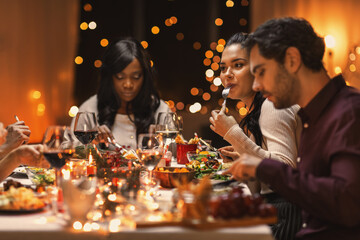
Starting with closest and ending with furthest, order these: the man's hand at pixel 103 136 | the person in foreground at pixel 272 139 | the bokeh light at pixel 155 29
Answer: the person in foreground at pixel 272 139 < the man's hand at pixel 103 136 < the bokeh light at pixel 155 29

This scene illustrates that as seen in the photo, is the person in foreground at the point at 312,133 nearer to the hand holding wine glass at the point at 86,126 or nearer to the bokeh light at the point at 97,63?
the hand holding wine glass at the point at 86,126

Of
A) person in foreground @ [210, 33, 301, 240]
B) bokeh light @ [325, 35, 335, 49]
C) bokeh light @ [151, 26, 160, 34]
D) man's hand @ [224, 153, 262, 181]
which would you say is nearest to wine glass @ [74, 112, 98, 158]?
person in foreground @ [210, 33, 301, 240]

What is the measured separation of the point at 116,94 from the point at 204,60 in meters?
1.48

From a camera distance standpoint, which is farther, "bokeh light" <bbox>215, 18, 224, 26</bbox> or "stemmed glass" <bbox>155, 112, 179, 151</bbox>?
"bokeh light" <bbox>215, 18, 224, 26</bbox>

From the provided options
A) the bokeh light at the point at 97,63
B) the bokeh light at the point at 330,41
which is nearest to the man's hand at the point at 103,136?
the bokeh light at the point at 97,63

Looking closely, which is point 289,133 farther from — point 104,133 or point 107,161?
point 104,133

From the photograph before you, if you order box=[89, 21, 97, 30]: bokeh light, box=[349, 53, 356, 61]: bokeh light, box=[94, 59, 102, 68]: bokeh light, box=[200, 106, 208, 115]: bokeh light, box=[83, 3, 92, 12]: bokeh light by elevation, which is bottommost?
box=[200, 106, 208, 115]: bokeh light

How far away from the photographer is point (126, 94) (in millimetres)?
3359

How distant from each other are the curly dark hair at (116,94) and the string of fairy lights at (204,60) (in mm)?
1073

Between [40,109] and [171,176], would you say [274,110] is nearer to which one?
[171,176]

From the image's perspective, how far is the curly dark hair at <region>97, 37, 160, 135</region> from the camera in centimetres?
334

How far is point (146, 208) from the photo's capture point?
1.07 m

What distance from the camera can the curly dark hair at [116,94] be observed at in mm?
3342

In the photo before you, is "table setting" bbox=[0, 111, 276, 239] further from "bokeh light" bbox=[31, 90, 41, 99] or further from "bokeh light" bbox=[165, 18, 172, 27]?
"bokeh light" bbox=[165, 18, 172, 27]
